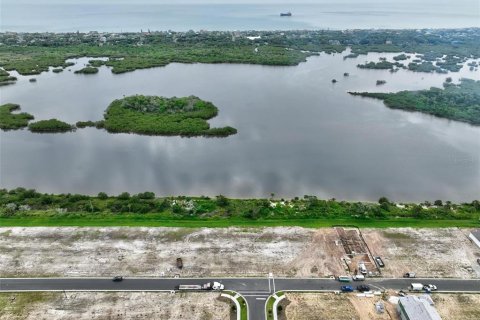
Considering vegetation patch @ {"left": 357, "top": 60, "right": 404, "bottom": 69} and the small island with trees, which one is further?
vegetation patch @ {"left": 357, "top": 60, "right": 404, "bottom": 69}

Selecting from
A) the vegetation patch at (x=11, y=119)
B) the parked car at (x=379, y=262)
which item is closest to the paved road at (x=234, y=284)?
the parked car at (x=379, y=262)

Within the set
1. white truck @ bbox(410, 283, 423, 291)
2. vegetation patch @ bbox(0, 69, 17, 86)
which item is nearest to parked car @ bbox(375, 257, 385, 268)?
white truck @ bbox(410, 283, 423, 291)

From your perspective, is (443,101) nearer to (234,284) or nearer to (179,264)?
(234,284)

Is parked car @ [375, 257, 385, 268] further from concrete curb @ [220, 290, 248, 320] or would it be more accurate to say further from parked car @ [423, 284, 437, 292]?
concrete curb @ [220, 290, 248, 320]

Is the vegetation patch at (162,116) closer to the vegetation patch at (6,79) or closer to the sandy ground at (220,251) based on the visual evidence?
the sandy ground at (220,251)

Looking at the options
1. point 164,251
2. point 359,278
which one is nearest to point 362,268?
point 359,278

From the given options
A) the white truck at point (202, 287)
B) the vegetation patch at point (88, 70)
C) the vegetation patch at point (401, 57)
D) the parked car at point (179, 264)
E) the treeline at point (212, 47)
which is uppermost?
the treeline at point (212, 47)

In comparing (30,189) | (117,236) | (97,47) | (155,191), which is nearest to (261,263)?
(117,236)

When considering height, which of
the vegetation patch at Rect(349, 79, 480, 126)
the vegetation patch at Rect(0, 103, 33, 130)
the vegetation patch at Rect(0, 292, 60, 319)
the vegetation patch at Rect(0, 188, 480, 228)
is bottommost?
the vegetation patch at Rect(0, 292, 60, 319)
